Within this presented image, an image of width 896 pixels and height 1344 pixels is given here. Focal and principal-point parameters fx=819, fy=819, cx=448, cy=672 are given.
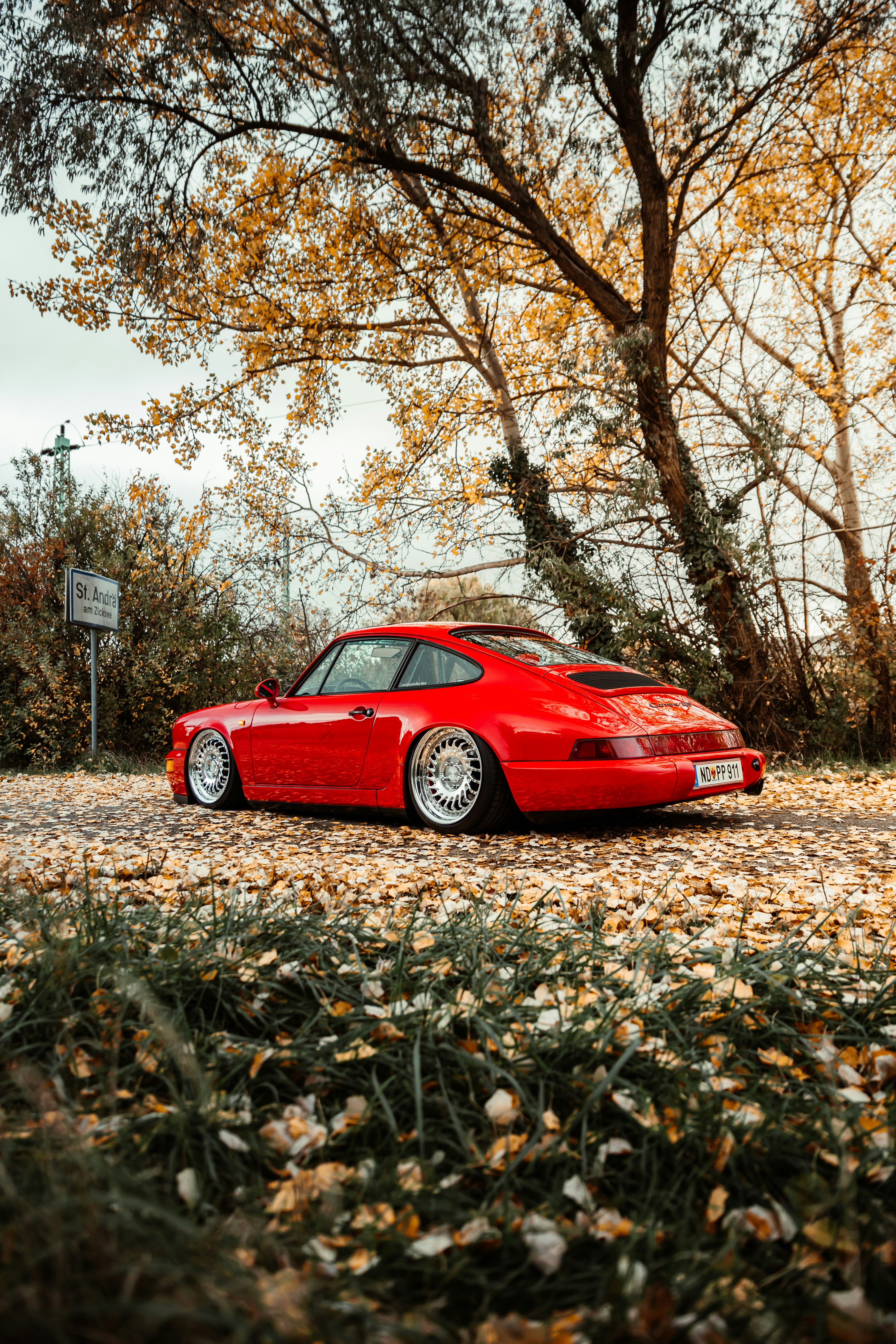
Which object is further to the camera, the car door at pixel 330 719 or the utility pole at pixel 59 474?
the utility pole at pixel 59 474

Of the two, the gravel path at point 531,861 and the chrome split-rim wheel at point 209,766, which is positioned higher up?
the chrome split-rim wheel at point 209,766

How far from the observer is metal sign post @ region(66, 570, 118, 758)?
1105 centimetres

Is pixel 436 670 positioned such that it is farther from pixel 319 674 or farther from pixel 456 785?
pixel 319 674

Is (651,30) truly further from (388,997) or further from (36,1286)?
(36,1286)

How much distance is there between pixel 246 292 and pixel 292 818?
10024 mm

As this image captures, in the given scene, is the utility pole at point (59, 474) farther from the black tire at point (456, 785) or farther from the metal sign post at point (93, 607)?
the black tire at point (456, 785)

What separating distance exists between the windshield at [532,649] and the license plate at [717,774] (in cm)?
95

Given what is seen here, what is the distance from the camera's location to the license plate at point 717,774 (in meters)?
4.92

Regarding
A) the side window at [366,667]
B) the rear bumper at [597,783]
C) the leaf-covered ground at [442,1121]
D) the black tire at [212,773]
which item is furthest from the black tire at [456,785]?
the leaf-covered ground at [442,1121]

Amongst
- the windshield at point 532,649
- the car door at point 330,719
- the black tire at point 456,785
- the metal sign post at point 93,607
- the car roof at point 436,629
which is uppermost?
the metal sign post at point 93,607

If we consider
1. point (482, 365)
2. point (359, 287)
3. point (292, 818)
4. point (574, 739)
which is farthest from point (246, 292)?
point (574, 739)

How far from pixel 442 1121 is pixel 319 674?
15.4 feet

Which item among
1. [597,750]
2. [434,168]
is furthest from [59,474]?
[597,750]

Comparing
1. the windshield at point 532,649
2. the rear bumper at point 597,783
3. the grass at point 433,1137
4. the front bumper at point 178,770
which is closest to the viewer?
the grass at point 433,1137
